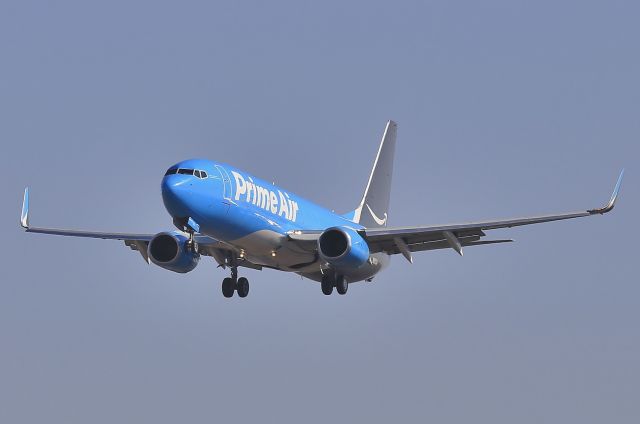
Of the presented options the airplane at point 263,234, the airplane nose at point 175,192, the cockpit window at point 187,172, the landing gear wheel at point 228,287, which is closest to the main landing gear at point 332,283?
the airplane at point 263,234

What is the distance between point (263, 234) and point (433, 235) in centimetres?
761

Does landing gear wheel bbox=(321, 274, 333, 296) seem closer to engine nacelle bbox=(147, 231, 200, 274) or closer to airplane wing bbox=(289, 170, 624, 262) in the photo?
airplane wing bbox=(289, 170, 624, 262)

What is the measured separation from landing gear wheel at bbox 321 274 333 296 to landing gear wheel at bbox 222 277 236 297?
12.5ft

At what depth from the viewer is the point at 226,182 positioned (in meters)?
50.4

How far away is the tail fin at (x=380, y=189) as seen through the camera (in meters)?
67.1

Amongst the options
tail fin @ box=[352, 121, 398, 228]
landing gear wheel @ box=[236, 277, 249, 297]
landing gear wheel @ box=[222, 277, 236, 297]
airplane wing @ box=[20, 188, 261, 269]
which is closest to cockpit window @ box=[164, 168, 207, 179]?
airplane wing @ box=[20, 188, 261, 269]

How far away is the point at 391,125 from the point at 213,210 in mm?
25441

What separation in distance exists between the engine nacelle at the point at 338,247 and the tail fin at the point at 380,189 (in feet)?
37.8

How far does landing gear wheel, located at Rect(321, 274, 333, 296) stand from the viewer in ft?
185

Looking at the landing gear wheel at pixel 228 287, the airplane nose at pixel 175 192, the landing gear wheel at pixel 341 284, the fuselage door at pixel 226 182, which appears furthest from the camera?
the landing gear wheel at pixel 228 287

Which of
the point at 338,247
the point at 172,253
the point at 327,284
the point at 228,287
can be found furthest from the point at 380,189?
the point at 172,253

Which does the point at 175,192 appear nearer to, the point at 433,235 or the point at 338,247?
the point at 338,247

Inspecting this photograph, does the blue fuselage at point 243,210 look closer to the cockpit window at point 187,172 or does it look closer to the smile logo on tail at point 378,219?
the cockpit window at point 187,172

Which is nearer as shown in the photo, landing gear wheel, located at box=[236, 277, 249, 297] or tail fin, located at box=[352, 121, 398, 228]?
landing gear wheel, located at box=[236, 277, 249, 297]
